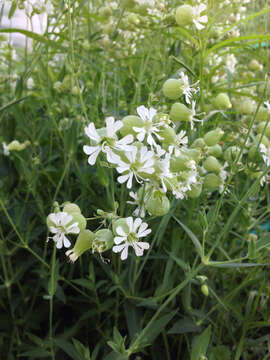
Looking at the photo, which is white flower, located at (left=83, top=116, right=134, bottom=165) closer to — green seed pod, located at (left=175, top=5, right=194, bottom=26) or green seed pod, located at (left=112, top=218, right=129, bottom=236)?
green seed pod, located at (left=112, top=218, right=129, bottom=236)

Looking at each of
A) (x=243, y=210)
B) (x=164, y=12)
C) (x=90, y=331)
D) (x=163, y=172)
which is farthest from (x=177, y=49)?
(x=90, y=331)

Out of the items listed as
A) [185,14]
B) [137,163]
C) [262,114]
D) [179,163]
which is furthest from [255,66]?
[137,163]

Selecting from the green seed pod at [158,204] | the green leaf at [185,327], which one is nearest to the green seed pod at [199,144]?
the green seed pod at [158,204]

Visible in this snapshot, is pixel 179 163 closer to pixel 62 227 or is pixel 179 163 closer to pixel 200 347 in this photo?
pixel 62 227

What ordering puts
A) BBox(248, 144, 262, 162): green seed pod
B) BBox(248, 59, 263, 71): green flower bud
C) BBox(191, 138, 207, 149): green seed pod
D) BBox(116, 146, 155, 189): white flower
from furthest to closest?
BBox(248, 59, 263, 71): green flower bud < BBox(248, 144, 262, 162): green seed pod < BBox(191, 138, 207, 149): green seed pod < BBox(116, 146, 155, 189): white flower

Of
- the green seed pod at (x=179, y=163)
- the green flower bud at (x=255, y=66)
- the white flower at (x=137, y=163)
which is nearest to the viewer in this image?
the white flower at (x=137, y=163)

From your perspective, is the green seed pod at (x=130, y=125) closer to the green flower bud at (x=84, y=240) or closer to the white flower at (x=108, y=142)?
the white flower at (x=108, y=142)

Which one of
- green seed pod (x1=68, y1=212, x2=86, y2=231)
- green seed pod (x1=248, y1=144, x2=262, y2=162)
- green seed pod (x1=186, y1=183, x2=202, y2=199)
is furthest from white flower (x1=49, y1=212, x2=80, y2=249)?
green seed pod (x1=248, y1=144, x2=262, y2=162)
